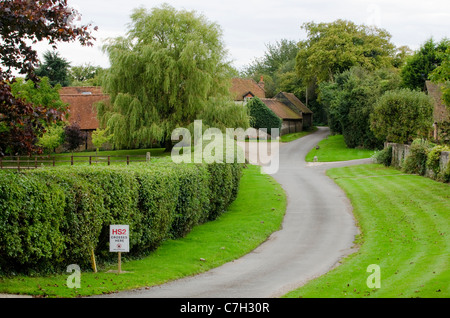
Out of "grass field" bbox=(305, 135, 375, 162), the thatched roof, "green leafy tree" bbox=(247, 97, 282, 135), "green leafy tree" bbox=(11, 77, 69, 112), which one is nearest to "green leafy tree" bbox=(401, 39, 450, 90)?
"grass field" bbox=(305, 135, 375, 162)

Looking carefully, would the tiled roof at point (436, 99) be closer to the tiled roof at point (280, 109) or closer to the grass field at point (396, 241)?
the grass field at point (396, 241)

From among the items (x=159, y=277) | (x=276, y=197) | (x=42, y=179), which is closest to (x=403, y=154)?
(x=276, y=197)

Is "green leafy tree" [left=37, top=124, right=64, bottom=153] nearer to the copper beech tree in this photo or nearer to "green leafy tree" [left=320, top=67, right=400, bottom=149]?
"green leafy tree" [left=320, top=67, right=400, bottom=149]

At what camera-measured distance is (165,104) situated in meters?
45.3

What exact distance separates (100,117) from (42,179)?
3460cm

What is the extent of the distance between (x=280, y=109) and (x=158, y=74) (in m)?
35.6

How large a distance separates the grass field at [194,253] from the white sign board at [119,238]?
757 millimetres

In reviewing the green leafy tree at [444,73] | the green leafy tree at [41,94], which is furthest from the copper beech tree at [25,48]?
the green leafy tree at [41,94]

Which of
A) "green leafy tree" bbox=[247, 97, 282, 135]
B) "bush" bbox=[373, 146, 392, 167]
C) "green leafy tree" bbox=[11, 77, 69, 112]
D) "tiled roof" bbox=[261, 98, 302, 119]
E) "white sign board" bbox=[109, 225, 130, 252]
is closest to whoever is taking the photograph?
"white sign board" bbox=[109, 225, 130, 252]

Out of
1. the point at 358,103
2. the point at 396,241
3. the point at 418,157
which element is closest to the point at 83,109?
the point at 358,103

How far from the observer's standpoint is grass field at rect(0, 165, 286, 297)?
1234 centimetres

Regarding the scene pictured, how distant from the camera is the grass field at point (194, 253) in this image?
12336 mm

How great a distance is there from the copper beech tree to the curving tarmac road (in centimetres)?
456
